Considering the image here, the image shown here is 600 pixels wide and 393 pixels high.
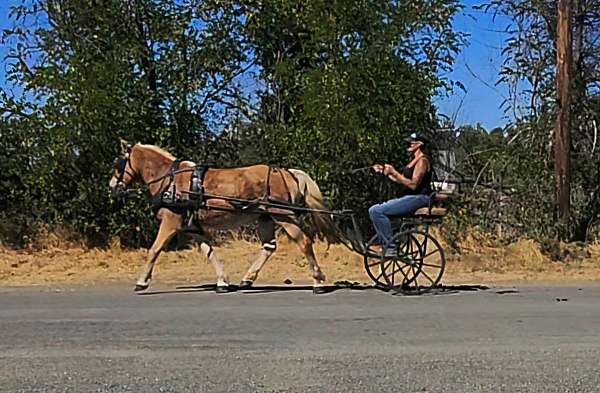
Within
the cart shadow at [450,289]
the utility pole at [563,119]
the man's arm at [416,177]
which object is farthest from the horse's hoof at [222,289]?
the utility pole at [563,119]

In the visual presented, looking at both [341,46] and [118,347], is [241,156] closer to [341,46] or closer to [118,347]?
[341,46]

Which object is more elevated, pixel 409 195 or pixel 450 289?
pixel 409 195

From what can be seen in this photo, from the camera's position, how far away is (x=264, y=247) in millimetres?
13453

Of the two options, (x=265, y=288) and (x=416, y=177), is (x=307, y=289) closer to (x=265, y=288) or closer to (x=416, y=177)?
(x=265, y=288)

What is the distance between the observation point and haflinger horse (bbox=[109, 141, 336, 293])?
1300 centimetres

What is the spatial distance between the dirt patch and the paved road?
262cm

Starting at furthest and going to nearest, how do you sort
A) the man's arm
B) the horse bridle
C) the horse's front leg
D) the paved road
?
the horse bridle
the horse's front leg
the man's arm
the paved road

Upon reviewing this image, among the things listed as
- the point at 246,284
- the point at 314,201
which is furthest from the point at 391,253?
the point at 246,284

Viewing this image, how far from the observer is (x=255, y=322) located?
33.5ft

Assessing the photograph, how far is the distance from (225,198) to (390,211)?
2.31 m

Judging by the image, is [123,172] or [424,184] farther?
[123,172]

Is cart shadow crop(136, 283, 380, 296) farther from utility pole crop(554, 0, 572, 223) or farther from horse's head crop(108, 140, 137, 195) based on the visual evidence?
utility pole crop(554, 0, 572, 223)

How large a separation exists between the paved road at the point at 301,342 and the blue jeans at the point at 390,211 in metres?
0.80

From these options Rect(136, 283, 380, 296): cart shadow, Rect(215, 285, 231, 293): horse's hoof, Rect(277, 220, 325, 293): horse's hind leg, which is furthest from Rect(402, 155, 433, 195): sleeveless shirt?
Rect(215, 285, 231, 293): horse's hoof
